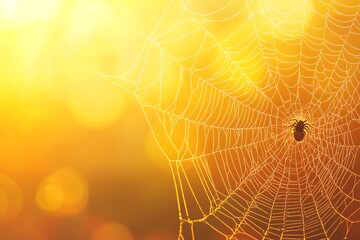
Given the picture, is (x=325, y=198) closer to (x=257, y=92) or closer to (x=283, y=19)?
(x=257, y=92)

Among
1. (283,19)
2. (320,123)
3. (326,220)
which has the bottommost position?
(326,220)

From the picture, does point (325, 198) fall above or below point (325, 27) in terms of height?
below

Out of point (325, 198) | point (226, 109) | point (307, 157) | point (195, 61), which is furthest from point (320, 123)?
point (195, 61)

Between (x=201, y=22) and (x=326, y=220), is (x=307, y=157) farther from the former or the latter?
(x=201, y=22)

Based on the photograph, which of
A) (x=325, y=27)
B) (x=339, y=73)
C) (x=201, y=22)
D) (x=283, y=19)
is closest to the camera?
→ (x=201, y=22)

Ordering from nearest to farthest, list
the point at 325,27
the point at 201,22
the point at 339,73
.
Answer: the point at 201,22
the point at 325,27
the point at 339,73

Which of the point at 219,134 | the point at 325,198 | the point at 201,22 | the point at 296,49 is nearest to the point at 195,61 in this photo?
the point at 201,22

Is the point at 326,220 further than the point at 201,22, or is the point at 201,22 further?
the point at 326,220
